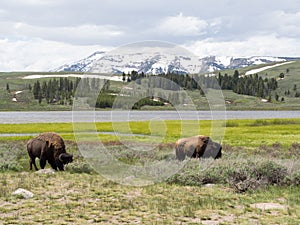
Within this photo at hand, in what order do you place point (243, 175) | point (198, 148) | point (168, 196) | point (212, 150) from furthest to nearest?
point (212, 150) < point (198, 148) < point (243, 175) < point (168, 196)

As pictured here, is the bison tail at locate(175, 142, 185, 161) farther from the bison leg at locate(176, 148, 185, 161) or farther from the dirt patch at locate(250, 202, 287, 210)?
the dirt patch at locate(250, 202, 287, 210)

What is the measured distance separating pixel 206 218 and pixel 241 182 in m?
4.74

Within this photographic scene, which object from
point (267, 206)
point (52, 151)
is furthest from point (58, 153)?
point (267, 206)

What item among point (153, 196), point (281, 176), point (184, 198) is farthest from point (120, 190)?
point (281, 176)

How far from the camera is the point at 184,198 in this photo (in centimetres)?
1504

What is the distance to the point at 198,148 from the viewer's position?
2306 centimetres

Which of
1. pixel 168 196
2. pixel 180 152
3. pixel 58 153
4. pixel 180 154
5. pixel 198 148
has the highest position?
pixel 198 148

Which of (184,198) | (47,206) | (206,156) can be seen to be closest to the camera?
(47,206)

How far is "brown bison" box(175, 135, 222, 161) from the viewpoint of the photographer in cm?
2309

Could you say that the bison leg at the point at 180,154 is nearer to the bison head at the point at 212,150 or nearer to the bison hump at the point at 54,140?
the bison head at the point at 212,150

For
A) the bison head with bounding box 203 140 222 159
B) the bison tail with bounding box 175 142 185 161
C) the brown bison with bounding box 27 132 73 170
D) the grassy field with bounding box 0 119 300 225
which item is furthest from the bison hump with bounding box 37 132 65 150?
the bison head with bounding box 203 140 222 159

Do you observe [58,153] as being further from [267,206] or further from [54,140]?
[267,206]

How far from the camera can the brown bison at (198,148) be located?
2309 centimetres

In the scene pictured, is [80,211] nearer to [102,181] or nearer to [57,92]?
[102,181]
